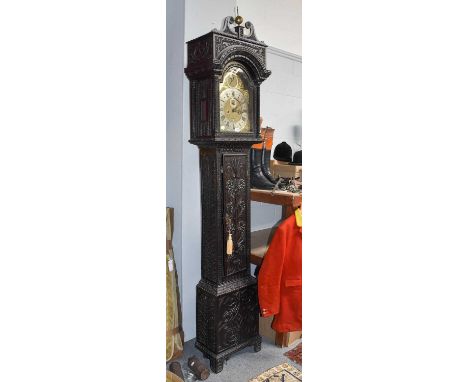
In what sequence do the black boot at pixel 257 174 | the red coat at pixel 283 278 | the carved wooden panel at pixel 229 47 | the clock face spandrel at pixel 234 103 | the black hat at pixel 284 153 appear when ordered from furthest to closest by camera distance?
1. the black hat at pixel 284 153
2. the black boot at pixel 257 174
3. the red coat at pixel 283 278
4. the clock face spandrel at pixel 234 103
5. the carved wooden panel at pixel 229 47

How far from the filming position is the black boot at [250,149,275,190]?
255cm

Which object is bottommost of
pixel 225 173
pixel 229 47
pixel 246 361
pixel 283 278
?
pixel 246 361

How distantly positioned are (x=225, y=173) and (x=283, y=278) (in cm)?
77

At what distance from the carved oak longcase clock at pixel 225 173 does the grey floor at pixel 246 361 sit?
77 mm

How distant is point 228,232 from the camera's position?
2213 mm

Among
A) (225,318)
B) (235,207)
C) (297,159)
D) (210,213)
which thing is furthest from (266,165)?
(225,318)

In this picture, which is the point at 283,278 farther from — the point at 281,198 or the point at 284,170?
the point at 284,170

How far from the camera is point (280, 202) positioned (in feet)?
7.80

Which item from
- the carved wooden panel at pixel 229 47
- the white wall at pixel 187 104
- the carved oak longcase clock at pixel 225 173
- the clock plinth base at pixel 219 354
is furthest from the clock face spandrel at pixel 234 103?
the clock plinth base at pixel 219 354

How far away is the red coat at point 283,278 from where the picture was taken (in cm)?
230

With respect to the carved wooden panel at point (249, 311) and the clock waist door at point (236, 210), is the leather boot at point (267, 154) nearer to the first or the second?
the clock waist door at point (236, 210)

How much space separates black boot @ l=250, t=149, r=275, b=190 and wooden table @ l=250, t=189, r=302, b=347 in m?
0.08
